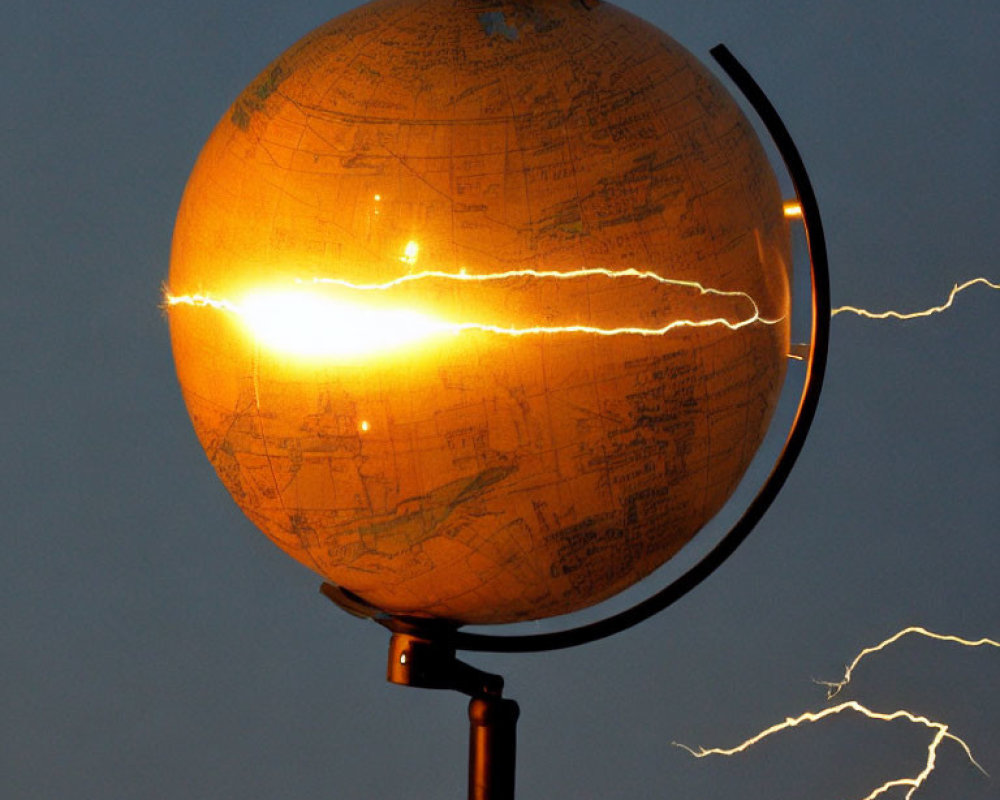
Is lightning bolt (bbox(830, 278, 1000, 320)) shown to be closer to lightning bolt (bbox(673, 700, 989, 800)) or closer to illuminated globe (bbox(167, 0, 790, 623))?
lightning bolt (bbox(673, 700, 989, 800))

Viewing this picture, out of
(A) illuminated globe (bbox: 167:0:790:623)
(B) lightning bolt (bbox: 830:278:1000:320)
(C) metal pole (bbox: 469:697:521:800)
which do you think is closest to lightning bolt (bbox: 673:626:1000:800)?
(B) lightning bolt (bbox: 830:278:1000:320)

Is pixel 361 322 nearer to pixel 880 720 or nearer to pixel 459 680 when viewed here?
pixel 459 680

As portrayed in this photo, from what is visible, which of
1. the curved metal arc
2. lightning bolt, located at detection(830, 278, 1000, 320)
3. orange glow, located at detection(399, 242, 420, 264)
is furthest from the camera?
lightning bolt, located at detection(830, 278, 1000, 320)

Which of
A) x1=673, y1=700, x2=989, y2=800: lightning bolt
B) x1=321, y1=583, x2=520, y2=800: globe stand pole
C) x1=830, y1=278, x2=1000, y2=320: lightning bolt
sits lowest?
x1=673, y1=700, x2=989, y2=800: lightning bolt

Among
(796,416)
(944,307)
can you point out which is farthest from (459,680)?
(944,307)

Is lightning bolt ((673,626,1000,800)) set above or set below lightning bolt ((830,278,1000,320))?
below

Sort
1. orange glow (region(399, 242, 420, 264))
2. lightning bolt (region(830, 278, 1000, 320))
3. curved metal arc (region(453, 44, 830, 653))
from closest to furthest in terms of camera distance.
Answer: orange glow (region(399, 242, 420, 264)) → curved metal arc (region(453, 44, 830, 653)) → lightning bolt (region(830, 278, 1000, 320))
